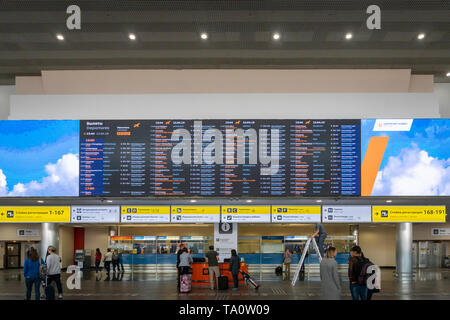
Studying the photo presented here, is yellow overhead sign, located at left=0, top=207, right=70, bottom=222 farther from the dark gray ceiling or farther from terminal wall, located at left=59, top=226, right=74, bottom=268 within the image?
terminal wall, located at left=59, top=226, right=74, bottom=268

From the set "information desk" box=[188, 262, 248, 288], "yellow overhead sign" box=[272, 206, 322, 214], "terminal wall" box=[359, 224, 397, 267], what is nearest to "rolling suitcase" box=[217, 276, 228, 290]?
"information desk" box=[188, 262, 248, 288]

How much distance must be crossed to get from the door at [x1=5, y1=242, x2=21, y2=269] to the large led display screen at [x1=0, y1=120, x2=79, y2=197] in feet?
53.8

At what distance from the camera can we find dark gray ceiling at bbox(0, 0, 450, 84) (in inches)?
384

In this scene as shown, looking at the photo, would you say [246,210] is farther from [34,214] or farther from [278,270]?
[34,214]

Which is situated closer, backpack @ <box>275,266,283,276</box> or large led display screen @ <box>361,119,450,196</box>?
large led display screen @ <box>361,119,450,196</box>

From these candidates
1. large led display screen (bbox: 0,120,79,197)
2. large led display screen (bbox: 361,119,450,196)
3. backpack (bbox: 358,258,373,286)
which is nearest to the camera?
backpack (bbox: 358,258,373,286)

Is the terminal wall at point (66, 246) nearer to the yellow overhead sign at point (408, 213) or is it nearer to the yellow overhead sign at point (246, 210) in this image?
the yellow overhead sign at point (246, 210)

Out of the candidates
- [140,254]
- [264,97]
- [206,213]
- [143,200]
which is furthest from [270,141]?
[140,254]

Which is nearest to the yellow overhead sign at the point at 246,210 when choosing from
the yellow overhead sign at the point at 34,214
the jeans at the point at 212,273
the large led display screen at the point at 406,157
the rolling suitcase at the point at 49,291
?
the jeans at the point at 212,273

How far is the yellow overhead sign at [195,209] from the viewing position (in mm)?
13703

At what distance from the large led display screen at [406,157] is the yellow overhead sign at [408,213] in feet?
4.43

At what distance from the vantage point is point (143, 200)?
1370cm

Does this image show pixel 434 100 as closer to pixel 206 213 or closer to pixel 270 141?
pixel 270 141

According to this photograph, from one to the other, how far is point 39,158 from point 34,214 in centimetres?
188
